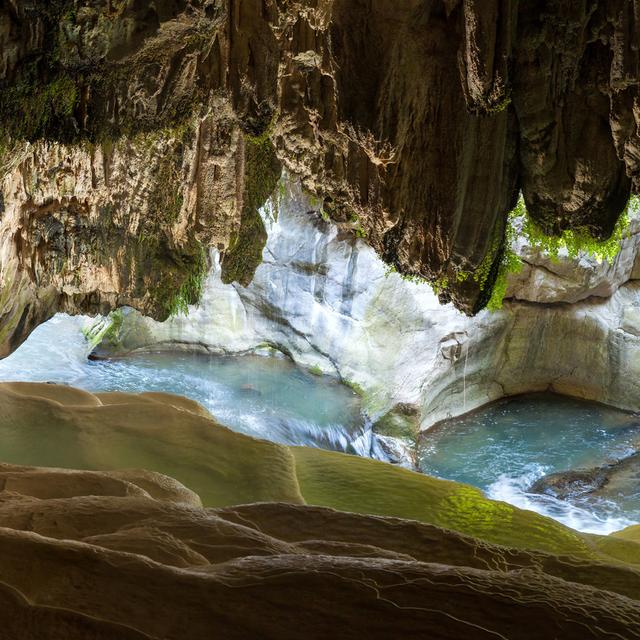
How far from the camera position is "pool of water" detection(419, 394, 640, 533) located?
1067cm

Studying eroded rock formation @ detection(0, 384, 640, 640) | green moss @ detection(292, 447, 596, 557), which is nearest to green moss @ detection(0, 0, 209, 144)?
eroded rock formation @ detection(0, 384, 640, 640)

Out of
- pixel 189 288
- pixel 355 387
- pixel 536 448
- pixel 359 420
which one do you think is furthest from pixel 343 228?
pixel 536 448

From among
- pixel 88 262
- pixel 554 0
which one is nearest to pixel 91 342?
pixel 88 262

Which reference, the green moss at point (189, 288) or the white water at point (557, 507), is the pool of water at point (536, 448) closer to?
the white water at point (557, 507)

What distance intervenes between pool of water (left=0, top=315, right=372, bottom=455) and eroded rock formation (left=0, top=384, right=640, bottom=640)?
8990 millimetres

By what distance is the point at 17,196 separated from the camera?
25.2ft

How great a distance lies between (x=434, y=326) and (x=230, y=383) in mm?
4693

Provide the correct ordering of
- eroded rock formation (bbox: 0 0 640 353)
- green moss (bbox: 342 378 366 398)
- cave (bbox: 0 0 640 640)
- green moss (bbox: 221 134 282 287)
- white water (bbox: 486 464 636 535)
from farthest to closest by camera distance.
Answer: green moss (bbox: 342 378 366 398) → white water (bbox: 486 464 636 535) → green moss (bbox: 221 134 282 287) → eroded rock formation (bbox: 0 0 640 353) → cave (bbox: 0 0 640 640)

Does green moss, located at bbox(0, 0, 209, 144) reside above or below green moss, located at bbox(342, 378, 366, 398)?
above

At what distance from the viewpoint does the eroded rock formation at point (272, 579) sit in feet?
6.88

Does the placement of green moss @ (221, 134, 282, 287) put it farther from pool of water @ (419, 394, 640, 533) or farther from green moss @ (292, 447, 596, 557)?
pool of water @ (419, 394, 640, 533)

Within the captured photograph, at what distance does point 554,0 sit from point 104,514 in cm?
411

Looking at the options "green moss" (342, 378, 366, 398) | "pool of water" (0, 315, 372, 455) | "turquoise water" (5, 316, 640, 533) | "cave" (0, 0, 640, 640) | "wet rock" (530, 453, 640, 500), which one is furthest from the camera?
"green moss" (342, 378, 366, 398)

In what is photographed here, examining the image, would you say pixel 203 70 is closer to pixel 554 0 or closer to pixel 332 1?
pixel 332 1
